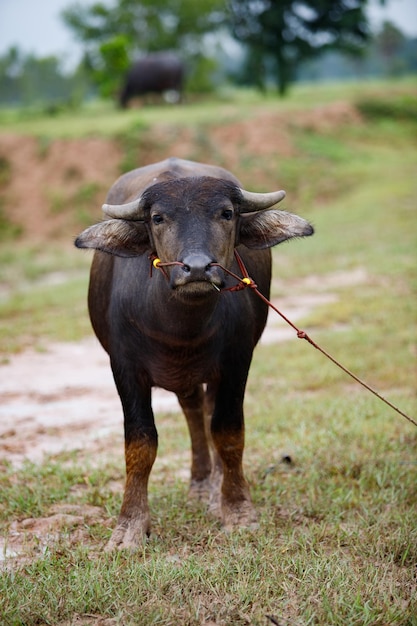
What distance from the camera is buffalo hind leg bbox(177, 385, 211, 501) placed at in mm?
4195

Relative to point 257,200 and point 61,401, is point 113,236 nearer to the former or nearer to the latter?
point 257,200

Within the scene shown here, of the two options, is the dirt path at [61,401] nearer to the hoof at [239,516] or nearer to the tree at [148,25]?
the hoof at [239,516]

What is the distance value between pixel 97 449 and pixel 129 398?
5.07 ft

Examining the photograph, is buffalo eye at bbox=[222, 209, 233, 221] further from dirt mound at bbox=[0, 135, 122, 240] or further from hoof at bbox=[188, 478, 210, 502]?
dirt mound at bbox=[0, 135, 122, 240]

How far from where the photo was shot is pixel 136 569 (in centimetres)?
304

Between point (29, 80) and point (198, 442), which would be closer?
point (198, 442)

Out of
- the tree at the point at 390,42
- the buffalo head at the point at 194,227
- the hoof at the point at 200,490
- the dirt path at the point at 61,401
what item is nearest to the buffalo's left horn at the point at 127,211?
the buffalo head at the point at 194,227

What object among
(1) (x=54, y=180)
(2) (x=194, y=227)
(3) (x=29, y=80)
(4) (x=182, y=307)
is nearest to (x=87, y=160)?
(1) (x=54, y=180)

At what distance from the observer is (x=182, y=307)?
3.23 metres

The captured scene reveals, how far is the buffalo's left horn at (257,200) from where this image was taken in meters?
3.29

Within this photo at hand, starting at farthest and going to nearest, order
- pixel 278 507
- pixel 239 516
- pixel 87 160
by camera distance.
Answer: pixel 87 160 → pixel 278 507 → pixel 239 516

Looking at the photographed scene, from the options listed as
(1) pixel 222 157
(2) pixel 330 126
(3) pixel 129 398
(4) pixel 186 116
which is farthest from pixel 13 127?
(3) pixel 129 398

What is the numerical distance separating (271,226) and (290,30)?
28.2 meters

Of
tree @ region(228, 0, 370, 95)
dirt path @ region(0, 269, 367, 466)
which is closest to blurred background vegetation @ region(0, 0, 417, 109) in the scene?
tree @ region(228, 0, 370, 95)
